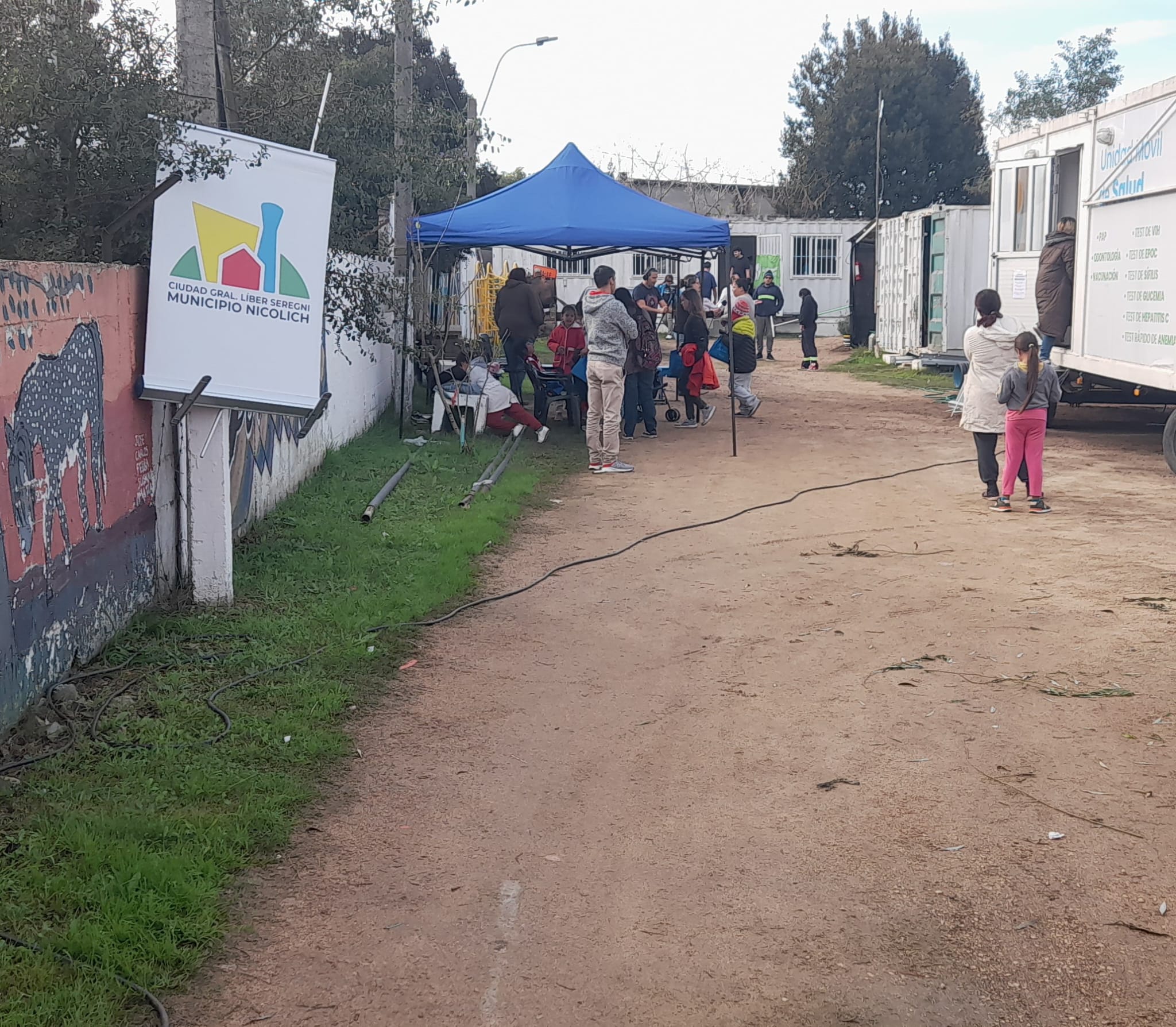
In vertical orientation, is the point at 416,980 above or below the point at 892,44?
below

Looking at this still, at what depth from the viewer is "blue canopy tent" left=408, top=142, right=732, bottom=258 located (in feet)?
47.3

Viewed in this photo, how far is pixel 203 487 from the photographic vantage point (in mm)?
7137

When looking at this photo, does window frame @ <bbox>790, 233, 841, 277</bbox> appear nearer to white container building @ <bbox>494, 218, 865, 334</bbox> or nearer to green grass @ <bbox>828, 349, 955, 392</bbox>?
white container building @ <bbox>494, 218, 865, 334</bbox>

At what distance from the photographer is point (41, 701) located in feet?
17.2

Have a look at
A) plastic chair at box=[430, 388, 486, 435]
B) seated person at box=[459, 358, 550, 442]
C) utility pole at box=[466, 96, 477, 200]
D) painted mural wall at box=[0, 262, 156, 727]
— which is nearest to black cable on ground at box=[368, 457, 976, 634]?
painted mural wall at box=[0, 262, 156, 727]

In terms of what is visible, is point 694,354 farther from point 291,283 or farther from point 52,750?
point 52,750

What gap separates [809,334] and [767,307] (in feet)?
4.14

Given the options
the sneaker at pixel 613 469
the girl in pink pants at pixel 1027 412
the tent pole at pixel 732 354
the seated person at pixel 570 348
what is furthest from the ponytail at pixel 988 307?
the seated person at pixel 570 348

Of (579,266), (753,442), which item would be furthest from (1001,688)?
A: (579,266)

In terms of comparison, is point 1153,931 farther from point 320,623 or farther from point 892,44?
point 892,44

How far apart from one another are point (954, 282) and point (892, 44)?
27.5 m

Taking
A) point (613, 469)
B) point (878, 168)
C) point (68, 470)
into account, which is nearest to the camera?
point (68, 470)

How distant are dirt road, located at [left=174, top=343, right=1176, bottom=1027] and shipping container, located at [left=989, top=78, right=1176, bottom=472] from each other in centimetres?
356

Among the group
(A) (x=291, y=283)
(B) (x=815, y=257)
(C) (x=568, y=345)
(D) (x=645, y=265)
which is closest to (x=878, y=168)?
(B) (x=815, y=257)
